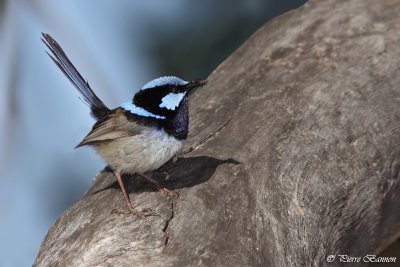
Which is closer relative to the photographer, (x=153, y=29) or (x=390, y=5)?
(x=390, y=5)

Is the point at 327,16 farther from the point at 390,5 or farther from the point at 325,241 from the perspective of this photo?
the point at 325,241

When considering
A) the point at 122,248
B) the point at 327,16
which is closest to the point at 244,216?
the point at 122,248

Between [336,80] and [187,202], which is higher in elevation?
[187,202]

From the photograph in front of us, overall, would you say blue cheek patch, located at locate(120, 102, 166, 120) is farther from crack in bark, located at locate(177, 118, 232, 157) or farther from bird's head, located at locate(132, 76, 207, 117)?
crack in bark, located at locate(177, 118, 232, 157)

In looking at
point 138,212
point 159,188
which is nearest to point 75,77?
point 159,188

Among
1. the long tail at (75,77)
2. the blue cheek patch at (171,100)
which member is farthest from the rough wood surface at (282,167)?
the long tail at (75,77)

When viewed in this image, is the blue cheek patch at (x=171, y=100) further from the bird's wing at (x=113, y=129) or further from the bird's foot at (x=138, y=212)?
the bird's foot at (x=138, y=212)

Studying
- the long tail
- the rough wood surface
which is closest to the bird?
the rough wood surface
